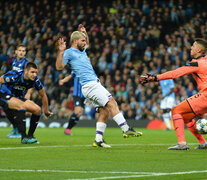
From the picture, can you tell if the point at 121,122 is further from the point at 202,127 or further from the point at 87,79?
the point at 202,127

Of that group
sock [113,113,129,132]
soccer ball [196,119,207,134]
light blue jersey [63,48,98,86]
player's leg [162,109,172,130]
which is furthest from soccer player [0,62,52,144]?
player's leg [162,109,172,130]

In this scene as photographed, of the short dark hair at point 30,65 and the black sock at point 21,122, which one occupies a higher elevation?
the short dark hair at point 30,65

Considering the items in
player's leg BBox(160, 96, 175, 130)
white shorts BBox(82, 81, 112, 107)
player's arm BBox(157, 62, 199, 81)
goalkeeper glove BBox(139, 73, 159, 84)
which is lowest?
player's leg BBox(160, 96, 175, 130)

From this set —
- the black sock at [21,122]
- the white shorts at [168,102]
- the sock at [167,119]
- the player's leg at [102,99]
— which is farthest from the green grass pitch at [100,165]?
the sock at [167,119]

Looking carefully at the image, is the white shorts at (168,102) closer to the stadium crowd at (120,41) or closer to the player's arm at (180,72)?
the stadium crowd at (120,41)

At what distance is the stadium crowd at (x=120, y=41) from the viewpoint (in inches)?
823

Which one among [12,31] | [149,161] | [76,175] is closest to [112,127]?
[12,31]

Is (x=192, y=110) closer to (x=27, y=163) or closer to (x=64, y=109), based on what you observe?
(x=27, y=163)

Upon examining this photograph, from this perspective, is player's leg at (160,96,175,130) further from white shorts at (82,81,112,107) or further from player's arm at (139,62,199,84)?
player's arm at (139,62,199,84)

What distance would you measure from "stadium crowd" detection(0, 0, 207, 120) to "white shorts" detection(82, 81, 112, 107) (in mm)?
9724

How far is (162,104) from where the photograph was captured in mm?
19016

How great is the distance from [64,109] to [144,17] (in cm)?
579

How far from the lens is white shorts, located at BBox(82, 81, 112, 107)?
8750mm

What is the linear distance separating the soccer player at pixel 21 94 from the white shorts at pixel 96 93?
5.18ft
